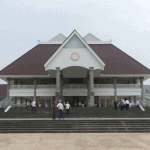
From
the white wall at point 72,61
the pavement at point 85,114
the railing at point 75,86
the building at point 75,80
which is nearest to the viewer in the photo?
the pavement at point 85,114

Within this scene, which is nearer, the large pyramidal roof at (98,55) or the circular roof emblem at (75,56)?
the circular roof emblem at (75,56)

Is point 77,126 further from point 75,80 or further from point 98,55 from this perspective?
point 98,55

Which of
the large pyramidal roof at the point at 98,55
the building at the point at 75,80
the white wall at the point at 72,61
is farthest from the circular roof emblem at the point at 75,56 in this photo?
the large pyramidal roof at the point at 98,55

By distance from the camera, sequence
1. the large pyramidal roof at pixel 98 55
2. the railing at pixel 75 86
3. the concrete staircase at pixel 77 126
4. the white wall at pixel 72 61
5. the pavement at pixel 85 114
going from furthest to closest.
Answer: the large pyramidal roof at pixel 98 55 → the railing at pixel 75 86 → the white wall at pixel 72 61 → the pavement at pixel 85 114 → the concrete staircase at pixel 77 126

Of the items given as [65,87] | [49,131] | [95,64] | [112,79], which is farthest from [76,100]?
[49,131]

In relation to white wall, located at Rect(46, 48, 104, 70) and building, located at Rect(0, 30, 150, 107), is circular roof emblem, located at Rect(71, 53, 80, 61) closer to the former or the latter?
white wall, located at Rect(46, 48, 104, 70)

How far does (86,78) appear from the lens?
1622 inches

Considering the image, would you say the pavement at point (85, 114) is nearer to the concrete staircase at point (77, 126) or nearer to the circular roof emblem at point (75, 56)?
the concrete staircase at point (77, 126)

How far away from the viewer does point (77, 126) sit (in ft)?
63.1

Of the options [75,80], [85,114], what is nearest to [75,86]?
[75,80]

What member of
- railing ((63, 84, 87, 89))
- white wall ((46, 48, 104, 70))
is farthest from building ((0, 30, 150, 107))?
white wall ((46, 48, 104, 70))

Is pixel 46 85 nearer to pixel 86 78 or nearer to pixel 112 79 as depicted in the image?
pixel 86 78

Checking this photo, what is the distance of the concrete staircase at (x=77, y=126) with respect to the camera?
1838 centimetres

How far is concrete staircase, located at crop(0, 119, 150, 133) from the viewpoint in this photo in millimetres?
18375
